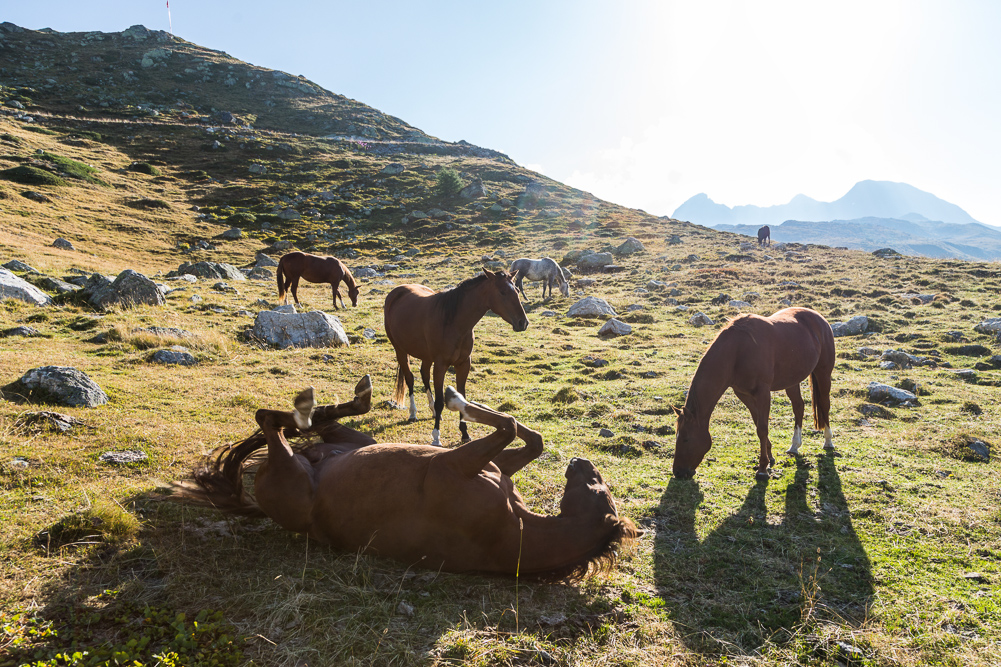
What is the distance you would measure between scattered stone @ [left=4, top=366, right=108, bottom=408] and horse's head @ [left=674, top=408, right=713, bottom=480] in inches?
308

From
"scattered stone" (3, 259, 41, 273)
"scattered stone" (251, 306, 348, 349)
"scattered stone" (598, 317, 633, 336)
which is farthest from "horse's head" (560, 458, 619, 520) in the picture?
"scattered stone" (3, 259, 41, 273)

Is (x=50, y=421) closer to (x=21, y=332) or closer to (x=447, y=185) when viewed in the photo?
(x=21, y=332)

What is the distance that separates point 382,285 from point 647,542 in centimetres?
2435

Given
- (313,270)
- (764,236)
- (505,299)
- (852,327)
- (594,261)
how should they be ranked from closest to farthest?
(505,299) < (852,327) < (313,270) < (594,261) < (764,236)

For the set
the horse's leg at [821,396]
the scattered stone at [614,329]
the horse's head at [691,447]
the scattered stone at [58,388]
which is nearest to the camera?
the horse's head at [691,447]

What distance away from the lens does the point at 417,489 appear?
365 cm

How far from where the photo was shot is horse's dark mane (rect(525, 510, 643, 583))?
3.63 m

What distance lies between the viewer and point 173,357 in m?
9.62

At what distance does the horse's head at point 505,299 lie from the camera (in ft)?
23.3

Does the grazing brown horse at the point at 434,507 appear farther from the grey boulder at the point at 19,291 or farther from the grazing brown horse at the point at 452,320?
the grey boulder at the point at 19,291

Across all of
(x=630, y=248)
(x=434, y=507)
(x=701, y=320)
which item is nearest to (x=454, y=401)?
(x=434, y=507)

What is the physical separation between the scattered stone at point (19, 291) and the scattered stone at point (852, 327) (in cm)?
2342

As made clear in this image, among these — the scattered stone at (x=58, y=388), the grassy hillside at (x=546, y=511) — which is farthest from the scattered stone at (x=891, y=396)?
the scattered stone at (x=58, y=388)

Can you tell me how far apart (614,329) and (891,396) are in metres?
8.50
